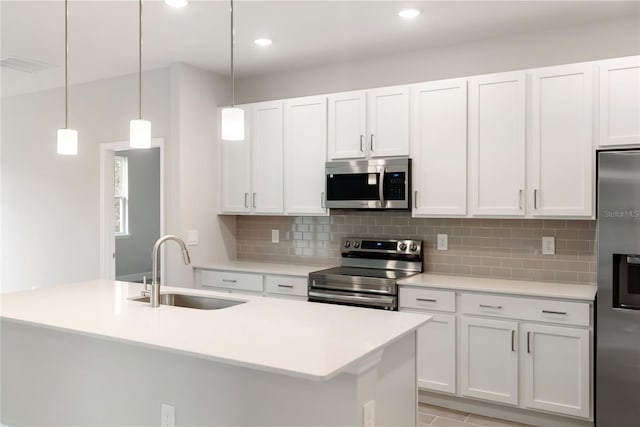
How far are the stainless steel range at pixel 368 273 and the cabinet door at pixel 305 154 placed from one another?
485mm

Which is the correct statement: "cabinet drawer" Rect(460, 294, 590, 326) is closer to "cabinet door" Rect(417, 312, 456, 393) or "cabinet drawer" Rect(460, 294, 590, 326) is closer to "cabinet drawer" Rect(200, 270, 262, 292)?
"cabinet door" Rect(417, 312, 456, 393)

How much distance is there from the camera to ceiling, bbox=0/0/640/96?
3229mm

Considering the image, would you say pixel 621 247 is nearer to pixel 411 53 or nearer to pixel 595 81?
pixel 595 81

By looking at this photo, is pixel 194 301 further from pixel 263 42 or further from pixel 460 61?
pixel 460 61

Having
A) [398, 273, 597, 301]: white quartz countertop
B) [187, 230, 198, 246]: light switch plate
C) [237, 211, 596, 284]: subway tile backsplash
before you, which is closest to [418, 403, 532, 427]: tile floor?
[398, 273, 597, 301]: white quartz countertop

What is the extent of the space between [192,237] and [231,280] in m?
0.55

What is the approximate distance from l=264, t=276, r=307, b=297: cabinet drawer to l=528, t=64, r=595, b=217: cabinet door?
70.5 inches

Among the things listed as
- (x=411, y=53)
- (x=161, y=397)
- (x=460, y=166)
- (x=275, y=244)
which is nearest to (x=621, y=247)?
(x=460, y=166)

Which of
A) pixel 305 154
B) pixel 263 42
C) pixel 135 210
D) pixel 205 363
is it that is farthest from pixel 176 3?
pixel 135 210

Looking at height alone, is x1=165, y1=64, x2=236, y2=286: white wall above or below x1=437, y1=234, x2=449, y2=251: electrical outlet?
above

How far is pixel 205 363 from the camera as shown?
2141mm

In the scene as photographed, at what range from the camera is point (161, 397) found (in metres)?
2.27

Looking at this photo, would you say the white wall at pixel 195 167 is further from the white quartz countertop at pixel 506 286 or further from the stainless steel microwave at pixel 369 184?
the white quartz countertop at pixel 506 286

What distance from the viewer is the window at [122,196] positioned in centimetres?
743
